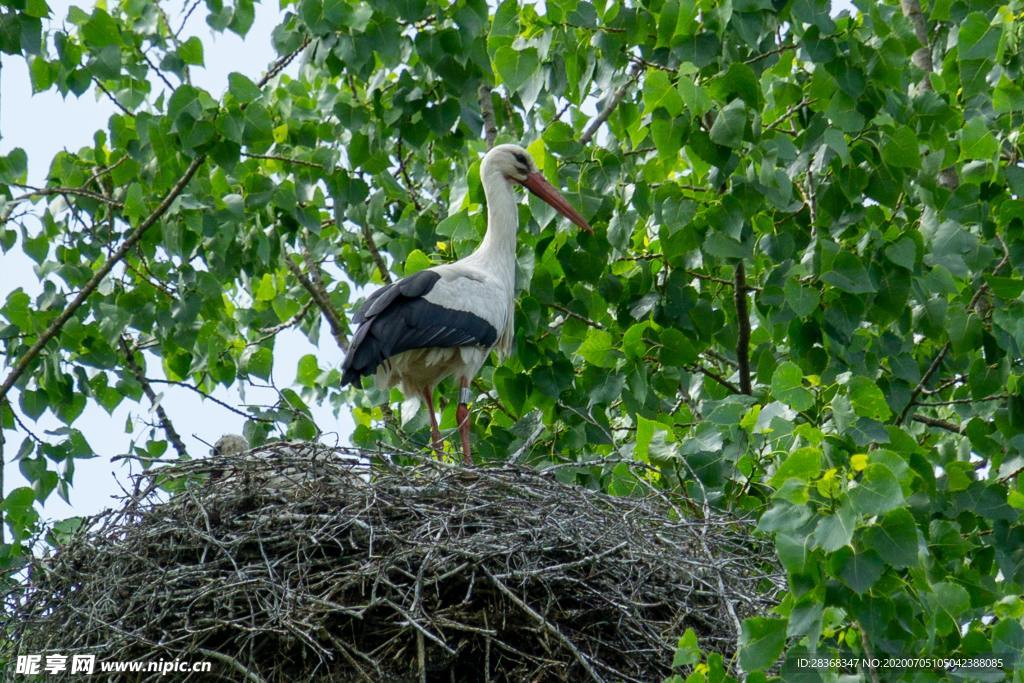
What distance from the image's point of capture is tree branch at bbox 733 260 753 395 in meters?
6.70

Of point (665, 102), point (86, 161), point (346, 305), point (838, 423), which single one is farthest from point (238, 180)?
point (838, 423)

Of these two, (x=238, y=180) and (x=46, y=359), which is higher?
(x=238, y=180)

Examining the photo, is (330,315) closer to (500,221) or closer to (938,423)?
(500,221)

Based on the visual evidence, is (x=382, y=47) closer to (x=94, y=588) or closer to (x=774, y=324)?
(x=774, y=324)

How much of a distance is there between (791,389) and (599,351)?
158 cm

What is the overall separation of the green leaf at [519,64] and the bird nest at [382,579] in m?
1.66

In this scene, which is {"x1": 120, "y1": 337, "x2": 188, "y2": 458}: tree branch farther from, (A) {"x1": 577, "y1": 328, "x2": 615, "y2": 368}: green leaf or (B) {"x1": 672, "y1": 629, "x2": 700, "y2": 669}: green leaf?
(B) {"x1": 672, "y1": 629, "x2": 700, "y2": 669}: green leaf

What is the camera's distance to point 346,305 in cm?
926

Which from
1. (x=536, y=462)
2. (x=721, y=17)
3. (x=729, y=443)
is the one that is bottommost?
(x=729, y=443)

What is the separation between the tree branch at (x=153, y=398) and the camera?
25.0 ft

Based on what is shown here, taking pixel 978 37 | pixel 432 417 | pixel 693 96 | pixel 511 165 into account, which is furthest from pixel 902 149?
pixel 432 417

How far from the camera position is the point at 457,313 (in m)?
6.82

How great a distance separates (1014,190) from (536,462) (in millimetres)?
2163

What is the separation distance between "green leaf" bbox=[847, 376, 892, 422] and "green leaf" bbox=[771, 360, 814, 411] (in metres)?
0.21
